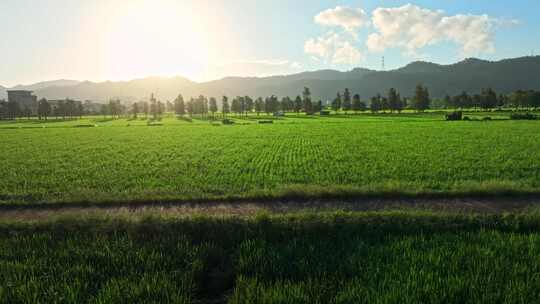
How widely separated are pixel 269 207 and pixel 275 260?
18.4 feet

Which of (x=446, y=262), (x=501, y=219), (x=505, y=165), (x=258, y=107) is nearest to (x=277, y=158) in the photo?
(x=505, y=165)

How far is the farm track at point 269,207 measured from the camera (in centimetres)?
1155

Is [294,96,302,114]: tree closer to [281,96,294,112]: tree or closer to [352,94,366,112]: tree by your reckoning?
[281,96,294,112]: tree

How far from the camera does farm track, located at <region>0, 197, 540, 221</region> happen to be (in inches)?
455

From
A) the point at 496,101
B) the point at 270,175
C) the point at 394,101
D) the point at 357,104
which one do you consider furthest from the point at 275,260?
the point at 496,101

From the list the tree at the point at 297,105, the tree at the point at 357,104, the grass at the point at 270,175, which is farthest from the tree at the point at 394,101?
the grass at the point at 270,175

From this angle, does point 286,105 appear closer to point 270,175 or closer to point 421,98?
point 421,98

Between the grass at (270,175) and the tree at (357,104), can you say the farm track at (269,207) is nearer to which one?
the grass at (270,175)

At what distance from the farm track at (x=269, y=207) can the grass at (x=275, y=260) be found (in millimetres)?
2200

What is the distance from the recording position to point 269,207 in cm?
1214

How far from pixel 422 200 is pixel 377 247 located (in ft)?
21.5

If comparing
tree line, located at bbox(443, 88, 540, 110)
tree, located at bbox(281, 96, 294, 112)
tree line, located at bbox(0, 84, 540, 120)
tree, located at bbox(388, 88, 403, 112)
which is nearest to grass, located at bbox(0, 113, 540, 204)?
tree line, located at bbox(0, 84, 540, 120)

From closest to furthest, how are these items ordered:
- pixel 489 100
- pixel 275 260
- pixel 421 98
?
pixel 275 260, pixel 489 100, pixel 421 98

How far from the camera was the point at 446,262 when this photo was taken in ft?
20.5
